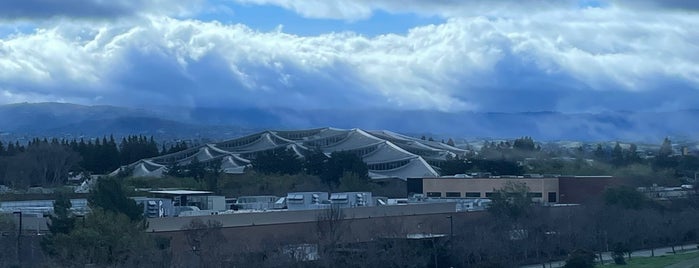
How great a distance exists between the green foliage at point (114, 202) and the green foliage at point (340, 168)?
33.4 meters

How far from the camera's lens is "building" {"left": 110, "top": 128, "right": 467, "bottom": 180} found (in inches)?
3199

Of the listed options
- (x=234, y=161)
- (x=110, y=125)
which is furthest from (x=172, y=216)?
(x=110, y=125)

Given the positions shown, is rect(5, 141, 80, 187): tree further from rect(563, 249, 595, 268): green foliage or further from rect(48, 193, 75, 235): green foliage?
rect(563, 249, 595, 268): green foliage

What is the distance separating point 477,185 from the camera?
63594mm

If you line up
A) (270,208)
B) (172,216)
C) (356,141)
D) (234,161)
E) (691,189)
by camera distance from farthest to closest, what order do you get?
(356,141) < (234,161) < (691,189) < (270,208) < (172,216)

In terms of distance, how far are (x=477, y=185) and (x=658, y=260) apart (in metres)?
24.1

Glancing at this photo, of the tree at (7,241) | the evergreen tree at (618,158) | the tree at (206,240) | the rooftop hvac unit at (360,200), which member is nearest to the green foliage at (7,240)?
the tree at (7,241)

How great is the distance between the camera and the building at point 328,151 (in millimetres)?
81250

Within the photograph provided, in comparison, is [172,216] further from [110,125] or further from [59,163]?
[110,125]

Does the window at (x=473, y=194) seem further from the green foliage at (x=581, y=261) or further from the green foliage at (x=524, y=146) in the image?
the green foliage at (x=524, y=146)

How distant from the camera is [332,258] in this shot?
34.5m

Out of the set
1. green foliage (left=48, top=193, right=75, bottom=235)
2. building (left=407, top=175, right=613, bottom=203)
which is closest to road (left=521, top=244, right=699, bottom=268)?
building (left=407, top=175, right=613, bottom=203)

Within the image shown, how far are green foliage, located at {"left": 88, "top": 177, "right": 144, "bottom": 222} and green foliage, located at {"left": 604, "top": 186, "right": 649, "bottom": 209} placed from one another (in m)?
23.5

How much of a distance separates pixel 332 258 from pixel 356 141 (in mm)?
63948
